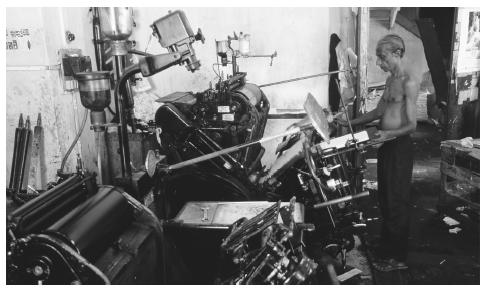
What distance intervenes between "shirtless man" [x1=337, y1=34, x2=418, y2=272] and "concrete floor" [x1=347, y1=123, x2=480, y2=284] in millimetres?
Result: 163

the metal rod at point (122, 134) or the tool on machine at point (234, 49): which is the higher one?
the tool on machine at point (234, 49)

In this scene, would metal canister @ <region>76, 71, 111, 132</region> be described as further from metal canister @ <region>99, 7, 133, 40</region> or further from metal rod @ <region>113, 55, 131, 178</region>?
metal canister @ <region>99, 7, 133, 40</region>

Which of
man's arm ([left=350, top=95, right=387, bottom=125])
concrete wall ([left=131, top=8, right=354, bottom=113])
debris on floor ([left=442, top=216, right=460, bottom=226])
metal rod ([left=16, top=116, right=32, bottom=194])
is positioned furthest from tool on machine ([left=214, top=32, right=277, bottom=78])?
debris on floor ([left=442, top=216, right=460, bottom=226])

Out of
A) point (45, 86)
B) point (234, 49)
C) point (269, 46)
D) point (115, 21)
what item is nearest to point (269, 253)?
point (115, 21)

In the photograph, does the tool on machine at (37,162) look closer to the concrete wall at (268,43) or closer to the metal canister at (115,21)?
the metal canister at (115,21)

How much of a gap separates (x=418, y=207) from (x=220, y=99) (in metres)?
3.18

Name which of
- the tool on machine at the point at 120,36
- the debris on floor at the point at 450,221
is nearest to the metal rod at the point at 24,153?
the tool on machine at the point at 120,36

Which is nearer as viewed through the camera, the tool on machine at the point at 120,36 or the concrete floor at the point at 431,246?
the tool on machine at the point at 120,36

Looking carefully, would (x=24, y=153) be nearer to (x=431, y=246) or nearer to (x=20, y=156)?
(x=20, y=156)

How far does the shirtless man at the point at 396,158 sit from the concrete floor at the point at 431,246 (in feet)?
0.54

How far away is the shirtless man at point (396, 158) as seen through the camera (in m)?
3.76

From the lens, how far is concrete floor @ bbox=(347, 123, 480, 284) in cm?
372

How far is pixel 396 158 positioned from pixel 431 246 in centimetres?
130

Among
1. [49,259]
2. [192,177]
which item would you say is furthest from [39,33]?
[49,259]
